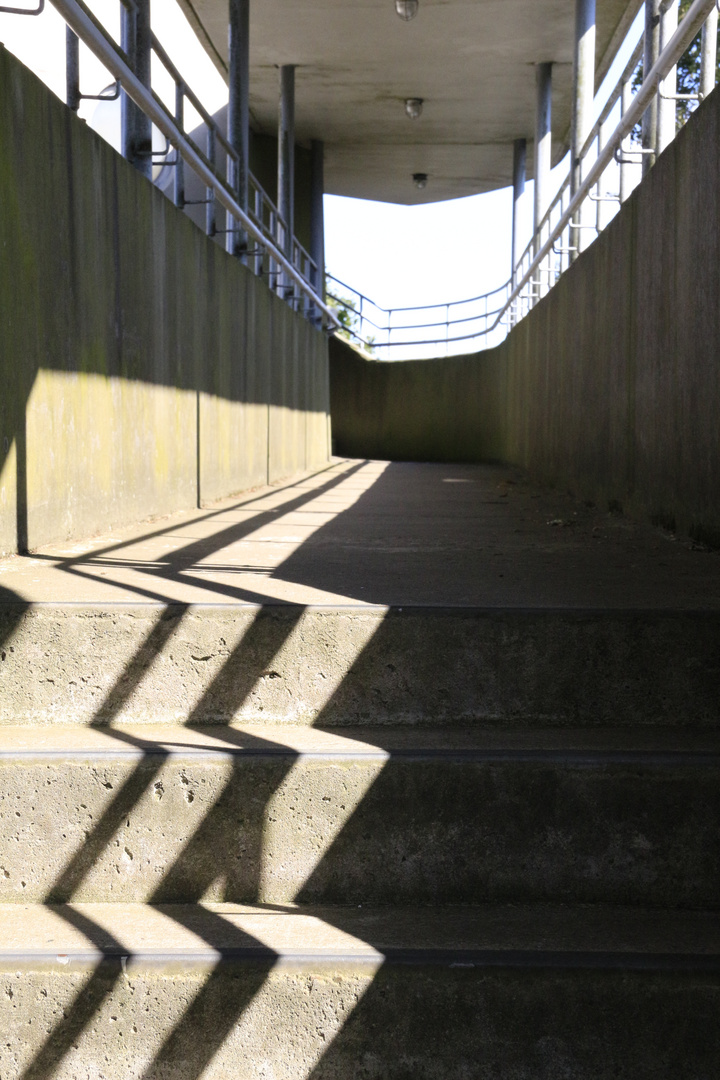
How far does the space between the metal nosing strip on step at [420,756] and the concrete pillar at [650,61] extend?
3543 mm

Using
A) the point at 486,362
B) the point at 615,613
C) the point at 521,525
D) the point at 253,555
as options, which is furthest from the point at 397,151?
the point at 615,613

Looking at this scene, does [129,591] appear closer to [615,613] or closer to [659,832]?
[615,613]

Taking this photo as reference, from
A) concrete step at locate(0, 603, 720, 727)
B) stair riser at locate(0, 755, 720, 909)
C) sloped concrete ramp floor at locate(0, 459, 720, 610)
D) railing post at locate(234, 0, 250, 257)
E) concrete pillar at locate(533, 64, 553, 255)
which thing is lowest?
stair riser at locate(0, 755, 720, 909)

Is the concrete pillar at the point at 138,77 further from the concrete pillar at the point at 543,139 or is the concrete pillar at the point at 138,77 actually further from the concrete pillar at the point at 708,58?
the concrete pillar at the point at 543,139

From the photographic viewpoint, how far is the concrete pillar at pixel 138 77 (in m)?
4.99

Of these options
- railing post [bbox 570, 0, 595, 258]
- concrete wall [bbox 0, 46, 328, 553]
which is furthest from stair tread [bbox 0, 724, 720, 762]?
railing post [bbox 570, 0, 595, 258]

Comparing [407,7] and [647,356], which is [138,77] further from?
[407,7]

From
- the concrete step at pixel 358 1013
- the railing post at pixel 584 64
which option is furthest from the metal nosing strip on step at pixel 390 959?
the railing post at pixel 584 64

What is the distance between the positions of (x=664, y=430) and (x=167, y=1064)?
3.37 m

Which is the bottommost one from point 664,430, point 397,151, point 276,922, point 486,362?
point 276,922

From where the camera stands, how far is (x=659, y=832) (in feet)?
6.66

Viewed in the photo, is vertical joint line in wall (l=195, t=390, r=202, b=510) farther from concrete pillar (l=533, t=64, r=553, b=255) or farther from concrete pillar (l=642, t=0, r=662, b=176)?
concrete pillar (l=533, t=64, r=553, b=255)

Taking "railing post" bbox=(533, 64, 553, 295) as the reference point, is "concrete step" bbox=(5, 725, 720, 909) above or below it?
below

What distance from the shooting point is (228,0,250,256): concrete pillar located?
8.79 m
